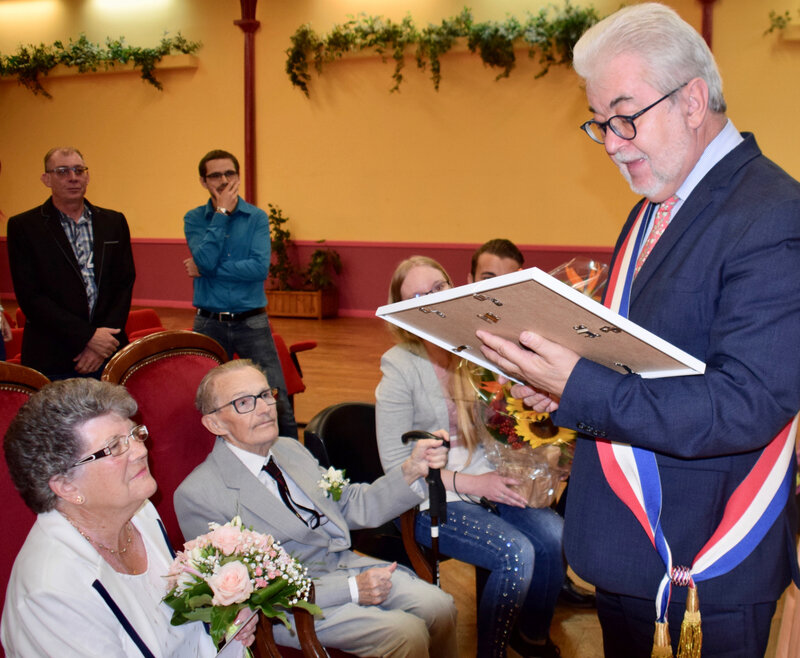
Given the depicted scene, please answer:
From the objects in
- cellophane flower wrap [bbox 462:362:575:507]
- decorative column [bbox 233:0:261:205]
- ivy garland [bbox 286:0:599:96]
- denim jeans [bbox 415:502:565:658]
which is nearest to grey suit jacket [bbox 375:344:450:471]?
cellophane flower wrap [bbox 462:362:575:507]

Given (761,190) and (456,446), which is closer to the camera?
(761,190)

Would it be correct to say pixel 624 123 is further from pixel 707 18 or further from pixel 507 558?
pixel 707 18

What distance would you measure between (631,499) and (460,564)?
2245 millimetres

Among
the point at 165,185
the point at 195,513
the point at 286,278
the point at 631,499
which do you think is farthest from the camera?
the point at 165,185

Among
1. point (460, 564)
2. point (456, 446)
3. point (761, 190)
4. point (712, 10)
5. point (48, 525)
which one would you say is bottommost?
point (460, 564)

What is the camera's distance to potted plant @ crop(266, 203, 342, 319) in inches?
387

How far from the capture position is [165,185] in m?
11.0

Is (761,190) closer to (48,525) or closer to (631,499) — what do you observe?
(631,499)

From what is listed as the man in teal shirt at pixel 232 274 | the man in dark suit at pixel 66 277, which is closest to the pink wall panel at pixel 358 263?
the man in teal shirt at pixel 232 274

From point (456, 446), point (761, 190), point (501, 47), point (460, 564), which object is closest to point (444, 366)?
point (456, 446)

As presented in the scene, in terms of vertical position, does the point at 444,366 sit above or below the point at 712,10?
below

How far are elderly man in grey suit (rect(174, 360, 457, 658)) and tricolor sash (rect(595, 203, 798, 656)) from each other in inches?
35.3

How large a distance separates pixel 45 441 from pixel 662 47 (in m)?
1.38

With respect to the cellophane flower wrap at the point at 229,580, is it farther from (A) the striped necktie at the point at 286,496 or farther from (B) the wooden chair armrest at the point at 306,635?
(A) the striped necktie at the point at 286,496
